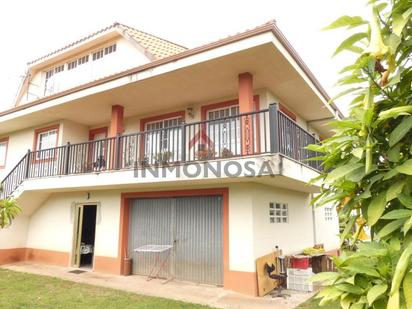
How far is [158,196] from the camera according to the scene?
34.9 feet

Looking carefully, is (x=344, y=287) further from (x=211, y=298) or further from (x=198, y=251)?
(x=198, y=251)

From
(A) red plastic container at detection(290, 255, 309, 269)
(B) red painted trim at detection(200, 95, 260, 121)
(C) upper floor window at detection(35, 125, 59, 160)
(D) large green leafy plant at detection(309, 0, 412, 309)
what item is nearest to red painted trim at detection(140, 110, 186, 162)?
(B) red painted trim at detection(200, 95, 260, 121)

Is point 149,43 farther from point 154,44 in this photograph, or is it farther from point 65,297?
point 65,297

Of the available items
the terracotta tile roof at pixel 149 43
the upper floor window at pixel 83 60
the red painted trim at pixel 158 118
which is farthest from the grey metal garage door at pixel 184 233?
the upper floor window at pixel 83 60

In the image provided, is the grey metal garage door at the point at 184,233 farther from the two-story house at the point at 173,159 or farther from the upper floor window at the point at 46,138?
the upper floor window at the point at 46,138

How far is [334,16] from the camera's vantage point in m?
1.70

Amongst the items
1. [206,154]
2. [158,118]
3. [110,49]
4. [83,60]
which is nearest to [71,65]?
[83,60]

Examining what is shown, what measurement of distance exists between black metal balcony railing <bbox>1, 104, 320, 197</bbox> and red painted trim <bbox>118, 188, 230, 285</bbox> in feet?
3.59

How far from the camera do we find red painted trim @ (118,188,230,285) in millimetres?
8977

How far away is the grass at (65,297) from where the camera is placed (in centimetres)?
727

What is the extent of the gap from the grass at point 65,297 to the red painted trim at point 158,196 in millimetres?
1860

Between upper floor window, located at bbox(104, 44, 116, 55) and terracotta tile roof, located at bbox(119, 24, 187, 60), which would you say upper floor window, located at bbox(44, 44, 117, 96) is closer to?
upper floor window, located at bbox(104, 44, 116, 55)

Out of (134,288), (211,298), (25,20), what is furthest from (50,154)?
(211,298)

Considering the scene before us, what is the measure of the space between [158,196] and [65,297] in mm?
3867
